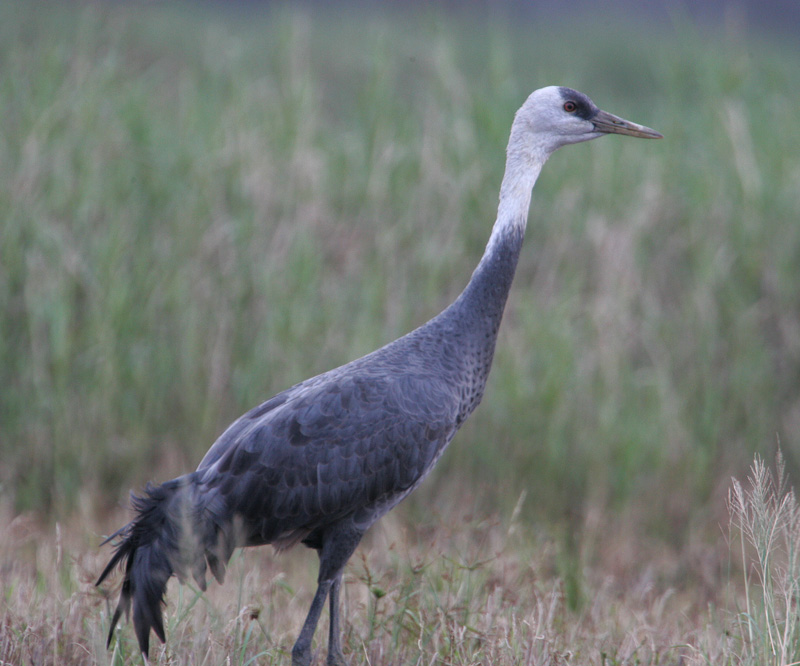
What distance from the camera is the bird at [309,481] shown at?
3285 millimetres

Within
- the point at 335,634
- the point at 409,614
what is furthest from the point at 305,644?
the point at 409,614

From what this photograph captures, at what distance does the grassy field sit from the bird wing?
792 millimetres

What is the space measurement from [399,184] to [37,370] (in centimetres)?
244

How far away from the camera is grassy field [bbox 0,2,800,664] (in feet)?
17.1

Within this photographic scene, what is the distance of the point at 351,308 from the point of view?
229 inches

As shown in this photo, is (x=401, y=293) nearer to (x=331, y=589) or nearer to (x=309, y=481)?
(x=309, y=481)

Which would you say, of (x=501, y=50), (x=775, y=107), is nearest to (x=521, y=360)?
(x=501, y=50)

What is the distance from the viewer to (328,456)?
341cm

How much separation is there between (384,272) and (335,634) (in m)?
2.92

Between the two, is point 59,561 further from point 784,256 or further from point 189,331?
point 784,256

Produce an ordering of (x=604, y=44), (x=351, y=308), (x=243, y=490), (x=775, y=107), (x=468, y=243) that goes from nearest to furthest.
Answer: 1. (x=243, y=490)
2. (x=351, y=308)
3. (x=468, y=243)
4. (x=775, y=107)
5. (x=604, y=44)

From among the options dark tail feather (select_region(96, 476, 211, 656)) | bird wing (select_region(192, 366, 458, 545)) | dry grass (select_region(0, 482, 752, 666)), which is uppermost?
bird wing (select_region(192, 366, 458, 545))

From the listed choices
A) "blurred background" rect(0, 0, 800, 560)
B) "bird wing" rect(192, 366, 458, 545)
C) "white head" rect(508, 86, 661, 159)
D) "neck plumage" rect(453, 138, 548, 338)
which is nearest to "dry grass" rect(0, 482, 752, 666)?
"bird wing" rect(192, 366, 458, 545)

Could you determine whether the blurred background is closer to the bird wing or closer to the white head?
the white head
